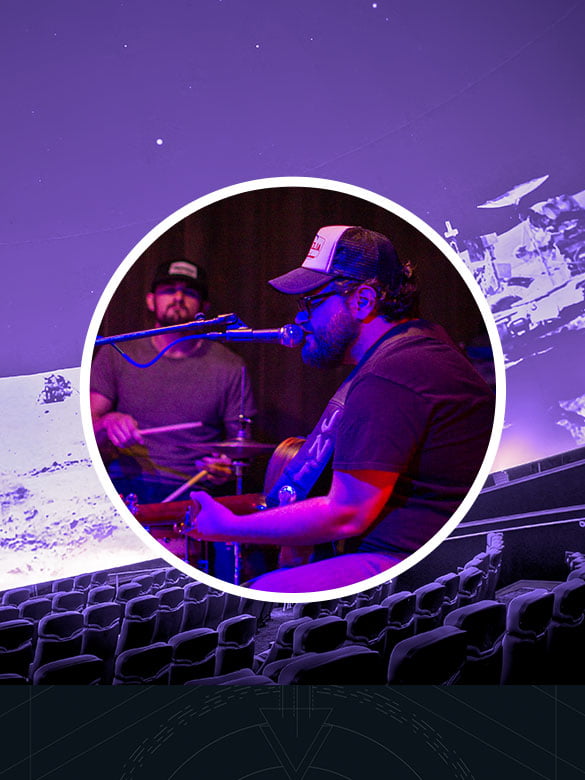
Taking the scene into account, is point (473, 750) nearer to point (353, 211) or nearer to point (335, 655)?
point (335, 655)

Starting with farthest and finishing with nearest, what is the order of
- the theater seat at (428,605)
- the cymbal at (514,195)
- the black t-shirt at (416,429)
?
the cymbal at (514,195) < the theater seat at (428,605) < the black t-shirt at (416,429)

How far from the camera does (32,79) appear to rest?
9.71 feet

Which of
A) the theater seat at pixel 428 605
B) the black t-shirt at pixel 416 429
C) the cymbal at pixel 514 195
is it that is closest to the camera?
the black t-shirt at pixel 416 429

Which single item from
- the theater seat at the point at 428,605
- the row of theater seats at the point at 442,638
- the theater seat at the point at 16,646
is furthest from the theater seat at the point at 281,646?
the theater seat at the point at 16,646

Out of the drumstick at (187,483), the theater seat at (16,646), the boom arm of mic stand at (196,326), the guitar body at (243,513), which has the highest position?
the boom arm of mic stand at (196,326)

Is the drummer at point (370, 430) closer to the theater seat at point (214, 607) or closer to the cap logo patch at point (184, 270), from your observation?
the theater seat at point (214, 607)

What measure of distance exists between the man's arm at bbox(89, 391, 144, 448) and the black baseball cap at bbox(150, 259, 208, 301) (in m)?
0.48

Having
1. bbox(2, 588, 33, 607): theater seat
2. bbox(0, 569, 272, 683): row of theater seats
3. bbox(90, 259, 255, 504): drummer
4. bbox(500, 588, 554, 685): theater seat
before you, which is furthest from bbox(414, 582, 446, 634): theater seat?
bbox(2, 588, 33, 607): theater seat

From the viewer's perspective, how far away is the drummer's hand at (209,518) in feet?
9.14

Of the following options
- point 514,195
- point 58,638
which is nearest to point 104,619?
point 58,638

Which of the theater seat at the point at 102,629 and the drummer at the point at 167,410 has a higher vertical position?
the drummer at the point at 167,410

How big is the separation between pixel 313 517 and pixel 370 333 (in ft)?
2.30

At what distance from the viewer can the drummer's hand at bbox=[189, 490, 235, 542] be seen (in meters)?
2.79

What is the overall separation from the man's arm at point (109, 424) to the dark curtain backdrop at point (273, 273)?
0.27m
